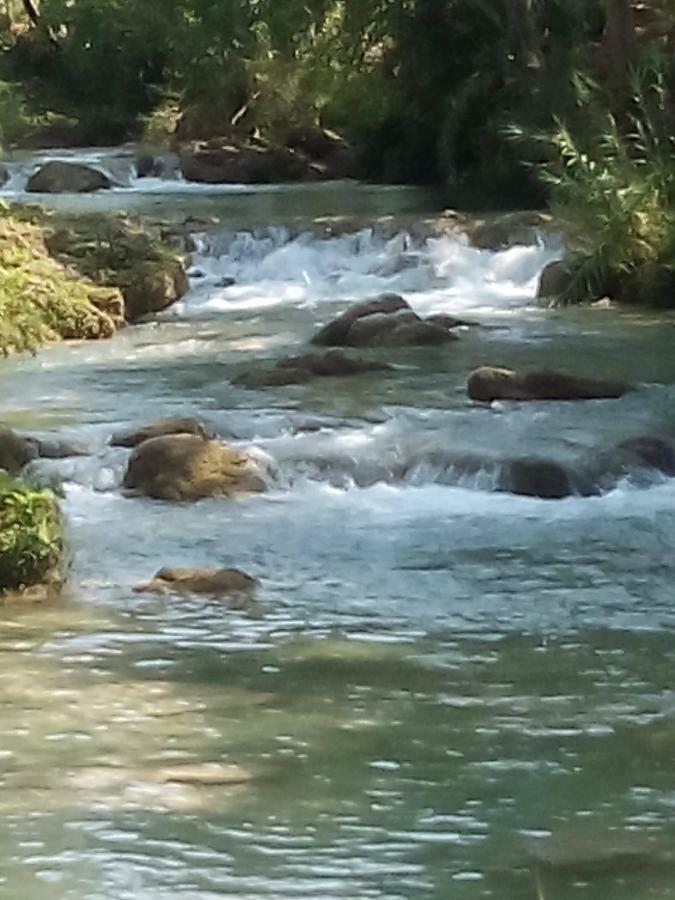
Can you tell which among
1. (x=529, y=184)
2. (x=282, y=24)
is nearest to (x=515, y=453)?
(x=529, y=184)

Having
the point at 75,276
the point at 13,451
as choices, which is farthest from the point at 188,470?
the point at 75,276

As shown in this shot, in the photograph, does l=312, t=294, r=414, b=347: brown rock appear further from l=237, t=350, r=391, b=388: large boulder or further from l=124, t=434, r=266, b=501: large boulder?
l=124, t=434, r=266, b=501: large boulder

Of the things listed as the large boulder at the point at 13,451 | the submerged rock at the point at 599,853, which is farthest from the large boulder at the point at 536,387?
the submerged rock at the point at 599,853

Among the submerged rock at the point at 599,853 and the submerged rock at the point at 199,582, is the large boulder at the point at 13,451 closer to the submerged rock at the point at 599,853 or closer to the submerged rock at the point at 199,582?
the submerged rock at the point at 199,582

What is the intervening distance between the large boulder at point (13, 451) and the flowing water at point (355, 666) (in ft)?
0.61

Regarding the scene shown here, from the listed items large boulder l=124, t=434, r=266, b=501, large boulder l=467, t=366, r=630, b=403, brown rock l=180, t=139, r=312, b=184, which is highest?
large boulder l=124, t=434, r=266, b=501

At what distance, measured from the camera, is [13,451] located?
35.4ft

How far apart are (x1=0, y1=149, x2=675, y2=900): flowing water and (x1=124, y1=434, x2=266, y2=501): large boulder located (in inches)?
5.4

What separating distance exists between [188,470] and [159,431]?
90 cm

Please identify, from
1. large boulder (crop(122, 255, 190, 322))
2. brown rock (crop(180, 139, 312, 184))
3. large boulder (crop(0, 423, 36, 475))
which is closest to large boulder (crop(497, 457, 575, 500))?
large boulder (crop(0, 423, 36, 475))

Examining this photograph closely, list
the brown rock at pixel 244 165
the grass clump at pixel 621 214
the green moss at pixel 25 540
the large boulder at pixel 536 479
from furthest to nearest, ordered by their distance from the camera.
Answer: the brown rock at pixel 244 165
the grass clump at pixel 621 214
the large boulder at pixel 536 479
the green moss at pixel 25 540

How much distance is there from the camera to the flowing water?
5.29 meters

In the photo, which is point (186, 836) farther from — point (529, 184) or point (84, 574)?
point (529, 184)

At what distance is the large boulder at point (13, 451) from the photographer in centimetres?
1064
